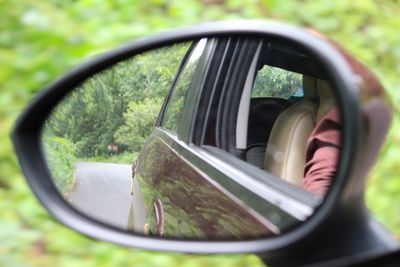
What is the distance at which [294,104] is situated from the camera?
181 cm

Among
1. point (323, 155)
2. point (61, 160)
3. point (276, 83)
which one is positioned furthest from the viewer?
point (276, 83)

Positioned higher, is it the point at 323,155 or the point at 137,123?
the point at 137,123

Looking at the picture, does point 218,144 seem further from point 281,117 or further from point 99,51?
point 99,51

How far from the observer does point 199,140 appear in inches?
78.1

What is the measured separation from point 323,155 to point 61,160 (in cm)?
70

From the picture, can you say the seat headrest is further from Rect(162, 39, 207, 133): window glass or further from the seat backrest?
Rect(162, 39, 207, 133): window glass

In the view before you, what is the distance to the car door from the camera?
4.74 feet

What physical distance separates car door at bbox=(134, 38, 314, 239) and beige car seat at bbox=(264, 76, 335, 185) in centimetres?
8

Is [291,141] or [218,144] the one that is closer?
[291,141]

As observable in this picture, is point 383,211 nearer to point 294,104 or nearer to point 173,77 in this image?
point 294,104

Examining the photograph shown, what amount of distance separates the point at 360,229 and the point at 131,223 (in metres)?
0.70

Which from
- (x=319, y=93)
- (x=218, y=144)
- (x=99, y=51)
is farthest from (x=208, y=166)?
(x=99, y=51)

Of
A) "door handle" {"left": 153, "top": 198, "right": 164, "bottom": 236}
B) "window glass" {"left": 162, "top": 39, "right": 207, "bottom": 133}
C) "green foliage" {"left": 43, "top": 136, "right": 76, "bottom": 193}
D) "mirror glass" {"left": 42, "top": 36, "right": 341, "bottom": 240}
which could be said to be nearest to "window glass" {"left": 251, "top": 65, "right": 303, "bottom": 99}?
"mirror glass" {"left": 42, "top": 36, "right": 341, "bottom": 240}

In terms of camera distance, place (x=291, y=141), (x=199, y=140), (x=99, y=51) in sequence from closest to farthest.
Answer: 1. (x=291, y=141)
2. (x=199, y=140)
3. (x=99, y=51)
